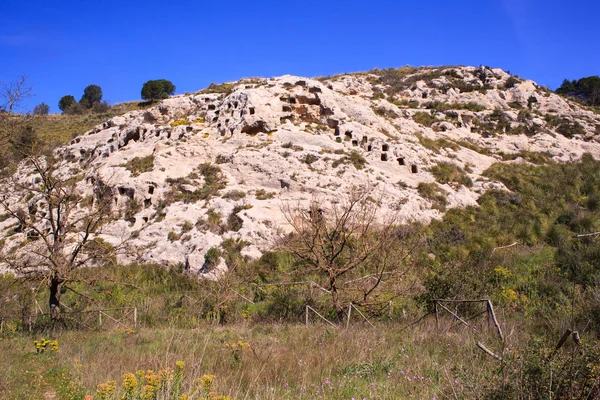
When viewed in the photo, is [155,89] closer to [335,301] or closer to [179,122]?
[179,122]

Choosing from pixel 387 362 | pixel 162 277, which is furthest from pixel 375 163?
pixel 387 362

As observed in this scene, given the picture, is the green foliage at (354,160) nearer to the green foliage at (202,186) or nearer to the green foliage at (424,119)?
the green foliage at (202,186)

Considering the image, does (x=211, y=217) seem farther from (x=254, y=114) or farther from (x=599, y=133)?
(x=599, y=133)

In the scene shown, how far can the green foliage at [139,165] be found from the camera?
56.6 ft

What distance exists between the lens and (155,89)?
4612 cm

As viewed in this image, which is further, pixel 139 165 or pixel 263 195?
pixel 139 165

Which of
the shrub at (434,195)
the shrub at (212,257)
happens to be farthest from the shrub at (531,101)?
the shrub at (212,257)

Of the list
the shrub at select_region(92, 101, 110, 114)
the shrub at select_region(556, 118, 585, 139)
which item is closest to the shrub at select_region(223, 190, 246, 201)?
the shrub at select_region(556, 118, 585, 139)

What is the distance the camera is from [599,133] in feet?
79.5

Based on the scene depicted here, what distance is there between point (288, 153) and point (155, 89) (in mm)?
35543

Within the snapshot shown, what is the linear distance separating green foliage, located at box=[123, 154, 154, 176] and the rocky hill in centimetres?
9

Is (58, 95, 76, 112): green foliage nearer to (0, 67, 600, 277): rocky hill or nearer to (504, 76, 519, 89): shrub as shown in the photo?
(0, 67, 600, 277): rocky hill

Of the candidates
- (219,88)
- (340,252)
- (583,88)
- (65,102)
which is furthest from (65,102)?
(583,88)

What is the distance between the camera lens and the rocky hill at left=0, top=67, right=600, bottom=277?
15.0 m
